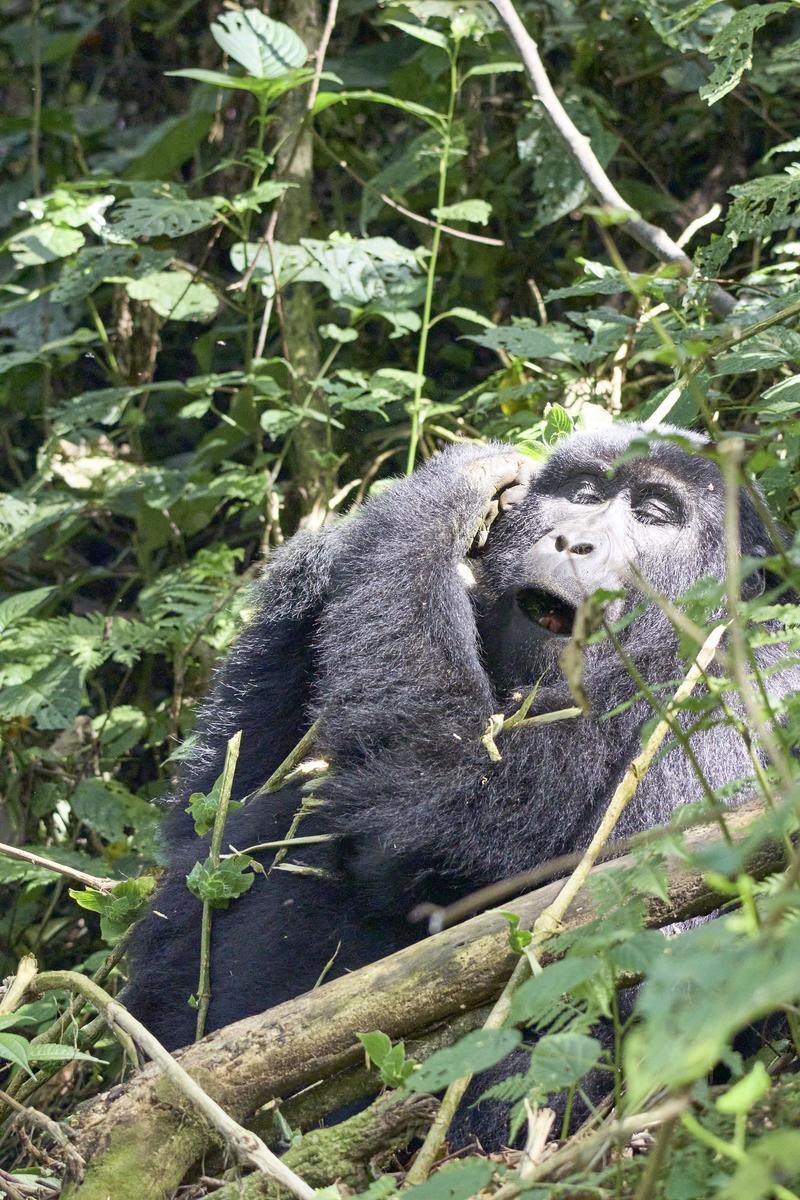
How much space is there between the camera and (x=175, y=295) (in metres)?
4.62

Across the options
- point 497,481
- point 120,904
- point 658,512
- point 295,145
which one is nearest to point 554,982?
point 120,904

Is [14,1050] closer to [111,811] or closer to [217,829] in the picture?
[217,829]

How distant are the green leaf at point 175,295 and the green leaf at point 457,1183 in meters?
3.63

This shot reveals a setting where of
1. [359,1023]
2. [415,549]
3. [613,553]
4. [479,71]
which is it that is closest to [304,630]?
[415,549]

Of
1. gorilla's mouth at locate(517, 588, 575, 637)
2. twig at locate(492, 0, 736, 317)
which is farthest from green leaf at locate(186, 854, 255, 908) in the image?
twig at locate(492, 0, 736, 317)

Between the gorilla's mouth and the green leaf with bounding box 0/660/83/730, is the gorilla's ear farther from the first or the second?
the green leaf with bounding box 0/660/83/730

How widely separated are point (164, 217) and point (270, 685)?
173 cm

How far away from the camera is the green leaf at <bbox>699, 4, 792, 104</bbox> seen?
307 centimetres

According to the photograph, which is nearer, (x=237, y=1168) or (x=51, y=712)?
(x=237, y=1168)

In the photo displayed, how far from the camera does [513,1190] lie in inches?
54.6

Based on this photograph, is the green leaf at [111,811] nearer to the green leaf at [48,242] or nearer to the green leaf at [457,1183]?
the green leaf at [48,242]

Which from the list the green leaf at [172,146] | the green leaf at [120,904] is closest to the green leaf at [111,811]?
the green leaf at [120,904]

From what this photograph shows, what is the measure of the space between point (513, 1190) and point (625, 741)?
1413mm

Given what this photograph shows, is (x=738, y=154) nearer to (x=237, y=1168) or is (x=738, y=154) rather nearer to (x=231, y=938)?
(x=231, y=938)
